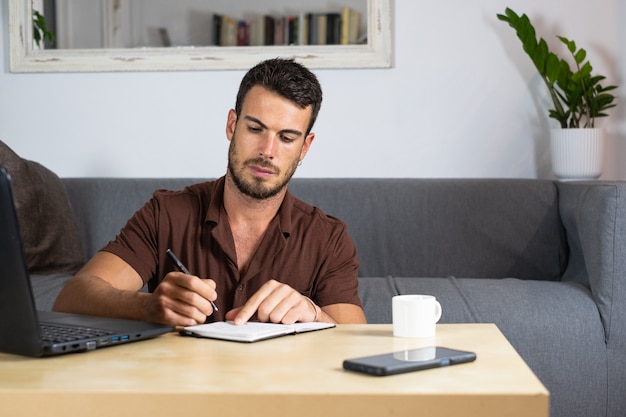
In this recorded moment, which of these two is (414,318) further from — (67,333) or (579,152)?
(579,152)

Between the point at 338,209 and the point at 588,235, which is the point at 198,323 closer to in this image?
the point at 588,235

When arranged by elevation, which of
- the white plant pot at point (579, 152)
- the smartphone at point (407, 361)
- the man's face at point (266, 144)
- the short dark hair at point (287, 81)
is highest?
the short dark hair at point (287, 81)

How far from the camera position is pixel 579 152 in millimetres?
3232

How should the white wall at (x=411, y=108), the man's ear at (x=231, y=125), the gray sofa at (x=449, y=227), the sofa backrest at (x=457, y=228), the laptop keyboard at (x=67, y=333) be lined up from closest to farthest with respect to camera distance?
the laptop keyboard at (x=67, y=333) → the man's ear at (x=231, y=125) → the gray sofa at (x=449, y=227) → the sofa backrest at (x=457, y=228) → the white wall at (x=411, y=108)

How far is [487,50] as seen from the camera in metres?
3.43

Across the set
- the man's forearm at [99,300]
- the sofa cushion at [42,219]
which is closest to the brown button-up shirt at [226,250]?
the man's forearm at [99,300]

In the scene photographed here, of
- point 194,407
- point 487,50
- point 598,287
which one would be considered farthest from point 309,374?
point 487,50

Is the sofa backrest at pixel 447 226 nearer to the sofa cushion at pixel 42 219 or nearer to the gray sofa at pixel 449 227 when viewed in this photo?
the gray sofa at pixel 449 227

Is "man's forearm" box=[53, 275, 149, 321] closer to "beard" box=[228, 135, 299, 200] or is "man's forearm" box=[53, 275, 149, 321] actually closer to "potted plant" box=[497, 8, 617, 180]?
"beard" box=[228, 135, 299, 200]

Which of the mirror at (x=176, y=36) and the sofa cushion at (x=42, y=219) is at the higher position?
the mirror at (x=176, y=36)

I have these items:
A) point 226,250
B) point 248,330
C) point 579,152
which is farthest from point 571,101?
point 248,330

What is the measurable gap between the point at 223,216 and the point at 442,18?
1.77m

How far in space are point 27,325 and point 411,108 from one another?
251 cm

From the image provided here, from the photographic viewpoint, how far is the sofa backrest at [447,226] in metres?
3.16
